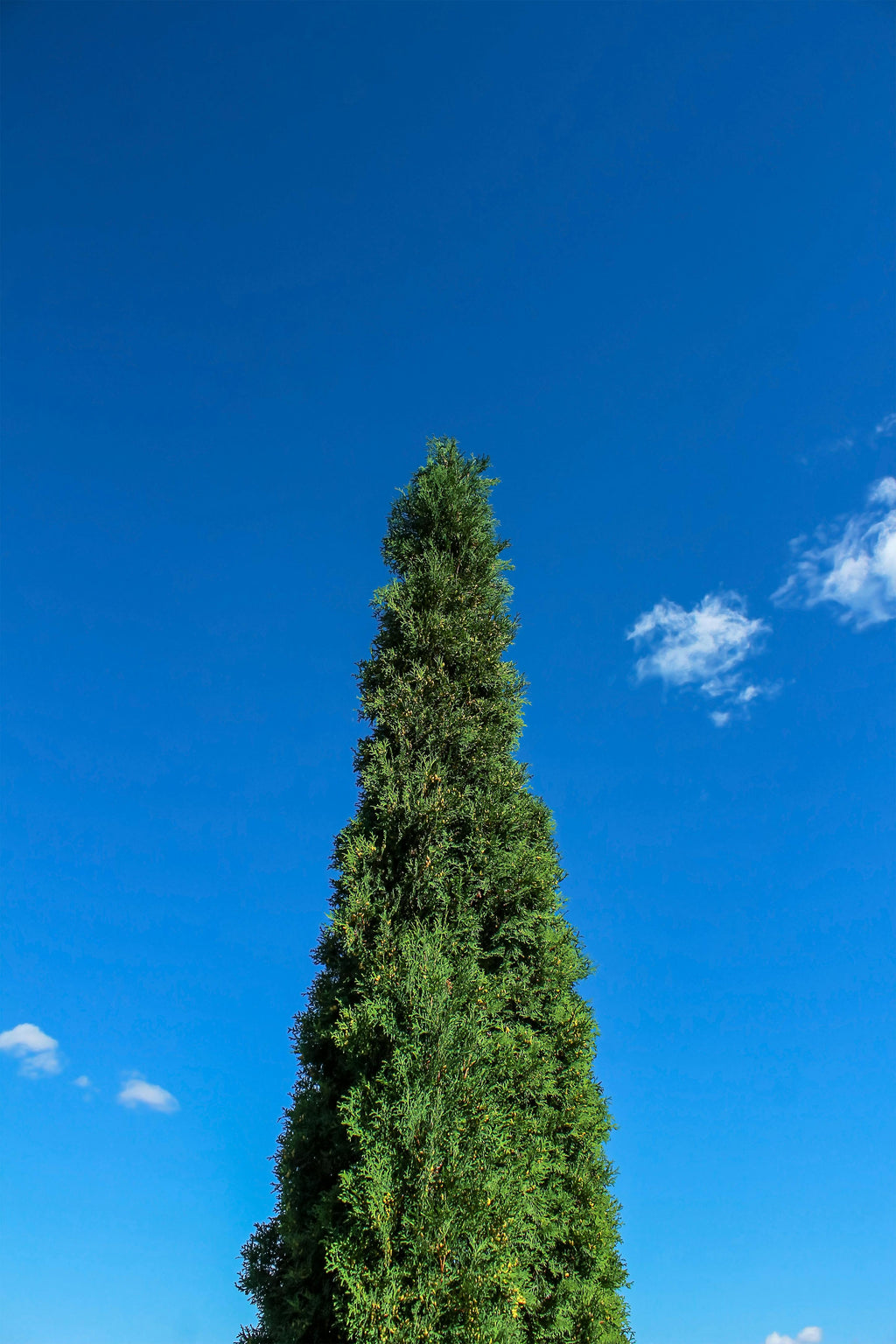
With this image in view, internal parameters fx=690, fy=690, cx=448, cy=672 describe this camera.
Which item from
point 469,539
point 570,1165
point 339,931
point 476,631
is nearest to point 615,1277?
point 570,1165

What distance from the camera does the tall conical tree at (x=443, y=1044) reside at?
6758mm

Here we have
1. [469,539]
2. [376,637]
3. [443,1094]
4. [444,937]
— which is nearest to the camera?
[443,1094]

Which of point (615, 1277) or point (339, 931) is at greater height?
point (339, 931)

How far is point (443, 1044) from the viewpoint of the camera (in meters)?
7.48

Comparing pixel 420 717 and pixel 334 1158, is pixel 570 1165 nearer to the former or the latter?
pixel 334 1158

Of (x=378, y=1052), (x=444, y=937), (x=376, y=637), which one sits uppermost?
(x=376, y=637)

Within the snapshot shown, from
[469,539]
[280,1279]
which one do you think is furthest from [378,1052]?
[469,539]

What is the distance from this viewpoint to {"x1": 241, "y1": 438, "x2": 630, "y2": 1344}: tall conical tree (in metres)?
6.76

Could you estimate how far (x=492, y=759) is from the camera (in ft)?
34.4

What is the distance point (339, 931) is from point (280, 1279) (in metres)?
4.04

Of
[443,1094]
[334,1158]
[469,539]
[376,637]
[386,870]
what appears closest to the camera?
[443,1094]

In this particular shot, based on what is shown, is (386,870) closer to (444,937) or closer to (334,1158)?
(444,937)

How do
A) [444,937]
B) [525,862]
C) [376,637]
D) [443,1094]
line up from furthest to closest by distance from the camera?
[376,637] → [525,862] → [444,937] → [443,1094]

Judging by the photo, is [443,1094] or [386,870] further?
[386,870]
